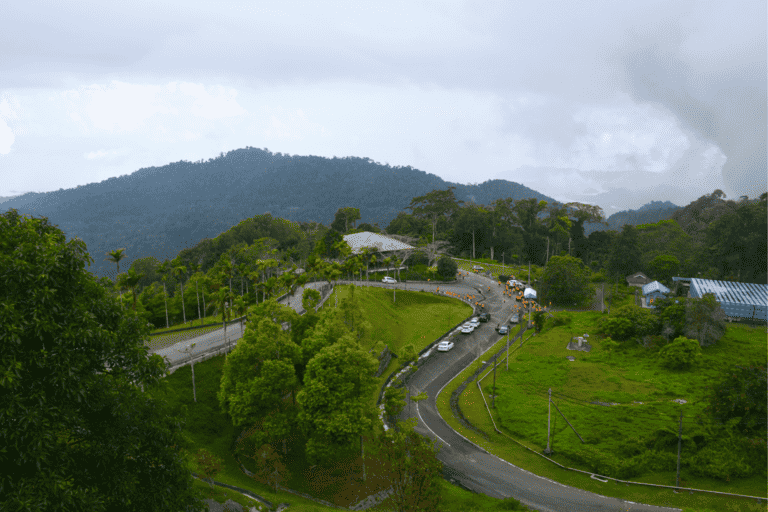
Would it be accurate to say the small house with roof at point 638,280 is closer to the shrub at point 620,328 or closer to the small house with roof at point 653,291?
the small house with roof at point 653,291

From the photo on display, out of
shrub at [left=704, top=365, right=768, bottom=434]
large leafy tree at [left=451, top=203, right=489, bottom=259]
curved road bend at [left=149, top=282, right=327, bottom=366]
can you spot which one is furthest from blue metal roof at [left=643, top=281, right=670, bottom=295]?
curved road bend at [left=149, top=282, right=327, bottom=366]

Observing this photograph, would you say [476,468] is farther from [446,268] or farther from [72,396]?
[446,268]

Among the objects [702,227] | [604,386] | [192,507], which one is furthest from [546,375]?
[702,227]

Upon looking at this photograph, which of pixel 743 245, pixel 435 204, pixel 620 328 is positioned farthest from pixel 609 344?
pixel 435 204

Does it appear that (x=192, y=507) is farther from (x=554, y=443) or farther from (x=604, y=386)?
(x=604, y=386)

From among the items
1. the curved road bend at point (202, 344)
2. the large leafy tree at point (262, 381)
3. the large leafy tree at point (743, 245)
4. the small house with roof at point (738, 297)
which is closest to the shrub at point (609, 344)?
the small house with roof at point (738, 297)
